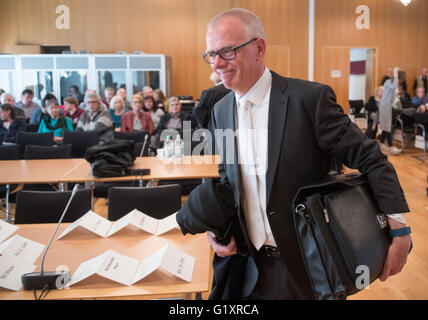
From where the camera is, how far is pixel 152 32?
12.1 meters

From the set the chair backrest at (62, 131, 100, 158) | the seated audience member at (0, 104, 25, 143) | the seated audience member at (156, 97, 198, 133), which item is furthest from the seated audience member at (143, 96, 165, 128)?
the seated audience member at (0, 104, 25, 143)

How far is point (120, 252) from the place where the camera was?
2.07 metres

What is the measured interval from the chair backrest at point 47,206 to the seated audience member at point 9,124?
3.82 metres

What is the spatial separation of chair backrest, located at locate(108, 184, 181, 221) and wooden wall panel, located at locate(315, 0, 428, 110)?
409 inches

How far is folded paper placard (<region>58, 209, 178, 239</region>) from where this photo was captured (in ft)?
7.54

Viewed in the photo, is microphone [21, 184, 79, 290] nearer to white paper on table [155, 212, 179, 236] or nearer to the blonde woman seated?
white paper on table [155, 212, 179, 236]

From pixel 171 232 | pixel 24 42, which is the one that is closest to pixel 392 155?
pixel 171 232

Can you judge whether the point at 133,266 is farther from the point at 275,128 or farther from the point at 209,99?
the point at 209,99

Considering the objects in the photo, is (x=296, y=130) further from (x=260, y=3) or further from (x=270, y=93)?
(x=260, y=3)

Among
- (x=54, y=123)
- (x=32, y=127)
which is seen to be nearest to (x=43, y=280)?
(x=54, y=123)

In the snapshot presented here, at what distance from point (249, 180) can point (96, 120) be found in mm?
5081

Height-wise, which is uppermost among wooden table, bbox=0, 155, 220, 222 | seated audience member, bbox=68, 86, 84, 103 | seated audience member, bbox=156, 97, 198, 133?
seated audience member, bbox=68, 86, 84, 103

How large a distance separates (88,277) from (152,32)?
37.1ft

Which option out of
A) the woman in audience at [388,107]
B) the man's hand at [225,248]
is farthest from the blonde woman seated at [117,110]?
the man's hand at [225,248]
